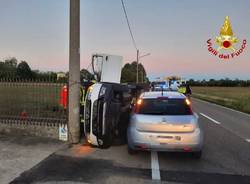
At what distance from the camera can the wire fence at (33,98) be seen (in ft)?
30.3

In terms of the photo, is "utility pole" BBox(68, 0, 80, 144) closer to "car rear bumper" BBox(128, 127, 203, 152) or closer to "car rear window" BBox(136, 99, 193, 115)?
"car rear window" BBox(136, 99, 193, 115)

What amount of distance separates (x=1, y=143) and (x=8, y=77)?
6.88ft

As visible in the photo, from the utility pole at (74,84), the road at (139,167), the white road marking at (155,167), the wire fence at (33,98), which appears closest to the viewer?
the road at (139,167)

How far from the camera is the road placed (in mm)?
5727

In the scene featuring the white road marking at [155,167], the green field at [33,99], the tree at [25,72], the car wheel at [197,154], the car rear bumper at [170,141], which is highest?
the tree at [25,72]

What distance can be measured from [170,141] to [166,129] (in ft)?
0.86

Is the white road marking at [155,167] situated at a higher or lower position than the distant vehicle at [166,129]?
lower

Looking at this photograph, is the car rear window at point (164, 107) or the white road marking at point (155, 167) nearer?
the white road marking at point (155, 167)

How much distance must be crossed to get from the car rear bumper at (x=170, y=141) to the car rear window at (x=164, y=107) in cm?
55

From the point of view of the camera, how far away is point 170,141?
6801 mm

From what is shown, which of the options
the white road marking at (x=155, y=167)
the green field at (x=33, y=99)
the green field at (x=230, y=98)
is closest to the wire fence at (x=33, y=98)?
the green field at (x=33, y=99)

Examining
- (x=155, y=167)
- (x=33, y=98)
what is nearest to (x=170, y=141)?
(x=155, y=167)

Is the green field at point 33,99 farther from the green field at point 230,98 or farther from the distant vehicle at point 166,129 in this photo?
the green field at point 230,98

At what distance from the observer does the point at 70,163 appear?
666 cm
